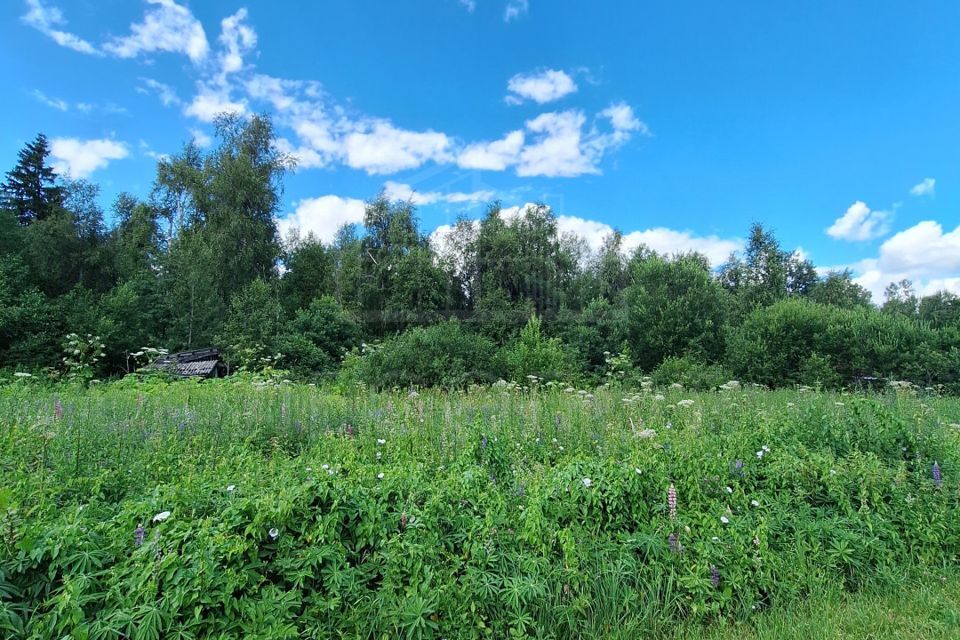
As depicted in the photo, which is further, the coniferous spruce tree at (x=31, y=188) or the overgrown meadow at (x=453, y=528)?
the coniferous spruce tree at (x=31, y=188)

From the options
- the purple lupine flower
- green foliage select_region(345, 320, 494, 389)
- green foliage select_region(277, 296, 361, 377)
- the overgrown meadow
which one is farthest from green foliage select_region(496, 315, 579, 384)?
the purple lupine flower

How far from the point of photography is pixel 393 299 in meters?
23.5

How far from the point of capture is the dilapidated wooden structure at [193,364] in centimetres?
1127

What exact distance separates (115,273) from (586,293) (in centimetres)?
2265

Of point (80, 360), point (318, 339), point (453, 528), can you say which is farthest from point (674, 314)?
point (80, 360)

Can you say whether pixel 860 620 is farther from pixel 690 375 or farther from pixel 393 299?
pixel 393 299

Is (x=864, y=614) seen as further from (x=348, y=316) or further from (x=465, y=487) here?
(x=348, y=316)

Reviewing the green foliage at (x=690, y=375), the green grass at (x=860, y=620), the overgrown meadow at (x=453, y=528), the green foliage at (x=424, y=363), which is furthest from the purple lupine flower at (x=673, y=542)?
the green foliage at (x=690, y=375)

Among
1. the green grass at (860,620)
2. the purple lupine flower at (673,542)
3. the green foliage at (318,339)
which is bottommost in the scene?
the green grass at (860,620)

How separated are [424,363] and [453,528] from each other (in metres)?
8.50

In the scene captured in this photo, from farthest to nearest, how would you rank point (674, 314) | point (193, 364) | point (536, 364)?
point (674, 314) < point (193, 364) < point (536, 364)

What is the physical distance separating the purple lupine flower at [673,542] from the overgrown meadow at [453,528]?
0.05ft

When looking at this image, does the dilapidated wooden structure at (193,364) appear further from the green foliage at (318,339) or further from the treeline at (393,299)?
the green foliage at (318,339)

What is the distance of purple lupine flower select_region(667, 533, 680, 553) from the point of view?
7.45 ft
